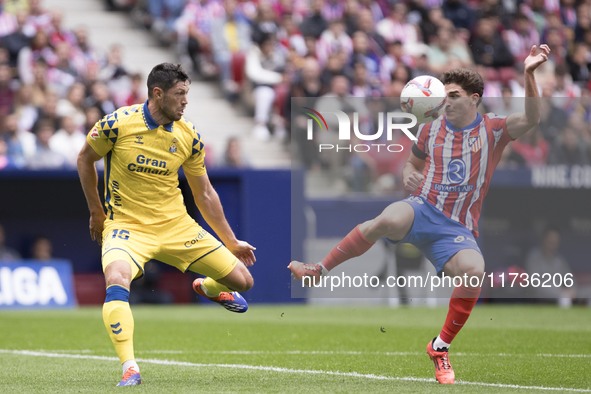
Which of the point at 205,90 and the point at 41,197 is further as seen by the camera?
the point at 205,90

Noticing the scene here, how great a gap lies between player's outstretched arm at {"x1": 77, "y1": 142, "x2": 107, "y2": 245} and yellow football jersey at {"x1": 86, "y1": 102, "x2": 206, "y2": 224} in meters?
0.07

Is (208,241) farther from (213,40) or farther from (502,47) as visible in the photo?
(502,47)

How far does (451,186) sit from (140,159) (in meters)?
2.30

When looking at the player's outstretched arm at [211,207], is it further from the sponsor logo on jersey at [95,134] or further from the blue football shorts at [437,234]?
the blue football shorts at [437,234]

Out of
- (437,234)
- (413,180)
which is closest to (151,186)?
(413,180)

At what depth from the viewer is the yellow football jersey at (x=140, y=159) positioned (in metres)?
8.93

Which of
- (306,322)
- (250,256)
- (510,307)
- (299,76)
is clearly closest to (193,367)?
(250,256)

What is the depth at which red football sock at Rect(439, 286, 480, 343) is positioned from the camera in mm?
9055

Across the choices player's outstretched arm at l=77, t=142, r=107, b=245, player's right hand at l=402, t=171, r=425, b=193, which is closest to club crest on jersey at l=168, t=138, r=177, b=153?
player's outstretched arm at l=77, t=142, r=107, b=245

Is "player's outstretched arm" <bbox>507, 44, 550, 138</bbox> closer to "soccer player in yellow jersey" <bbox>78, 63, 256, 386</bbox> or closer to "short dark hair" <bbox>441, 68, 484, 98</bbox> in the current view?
"short dark hair" <bbox>441, 68, 484, 98</bbox>

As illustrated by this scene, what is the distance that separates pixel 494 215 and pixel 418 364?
29.8ft

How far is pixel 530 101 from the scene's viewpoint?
8.84 m

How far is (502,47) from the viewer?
24312mm

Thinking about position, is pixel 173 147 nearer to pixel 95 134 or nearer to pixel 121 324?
pixel 95 134
